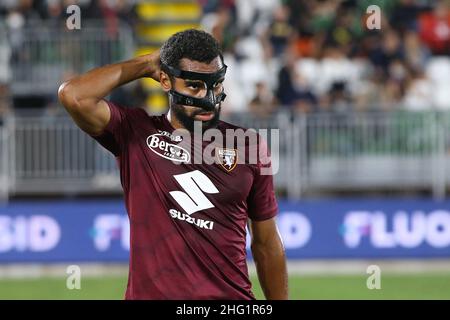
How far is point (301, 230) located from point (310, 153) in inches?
51.0

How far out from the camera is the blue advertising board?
16312 mm

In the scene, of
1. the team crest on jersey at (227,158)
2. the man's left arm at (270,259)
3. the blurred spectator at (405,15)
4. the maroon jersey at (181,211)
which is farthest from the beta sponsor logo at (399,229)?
the team crest on jersey at (227,158)

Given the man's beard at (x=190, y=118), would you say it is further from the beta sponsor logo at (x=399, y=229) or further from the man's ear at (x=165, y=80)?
the beta sponsor logo at (x=399, y=229)

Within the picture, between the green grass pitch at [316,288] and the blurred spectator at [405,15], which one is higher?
the blurred spectator at [405,15]

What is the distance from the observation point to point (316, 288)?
13.9 metres

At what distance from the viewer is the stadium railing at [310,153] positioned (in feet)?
55.6

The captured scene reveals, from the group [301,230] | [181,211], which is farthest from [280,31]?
[181,211]

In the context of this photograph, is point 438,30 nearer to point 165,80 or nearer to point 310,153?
point 310,153

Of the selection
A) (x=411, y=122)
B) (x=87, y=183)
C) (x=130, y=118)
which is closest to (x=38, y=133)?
(x=87, y=183)

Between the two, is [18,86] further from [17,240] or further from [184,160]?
[184,160]

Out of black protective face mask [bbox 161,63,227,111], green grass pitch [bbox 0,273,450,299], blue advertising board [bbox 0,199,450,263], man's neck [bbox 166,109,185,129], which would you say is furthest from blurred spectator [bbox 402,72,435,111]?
black protective face mask [bbox 161,63,227,111]

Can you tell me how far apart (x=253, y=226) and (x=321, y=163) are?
11.4 metres

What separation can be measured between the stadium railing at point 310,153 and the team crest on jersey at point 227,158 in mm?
11129

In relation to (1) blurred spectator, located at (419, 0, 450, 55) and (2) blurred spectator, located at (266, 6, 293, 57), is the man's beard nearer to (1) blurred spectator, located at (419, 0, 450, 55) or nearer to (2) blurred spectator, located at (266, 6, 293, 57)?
(2) blurred spectator, located at (266, 6, 293, 57)
